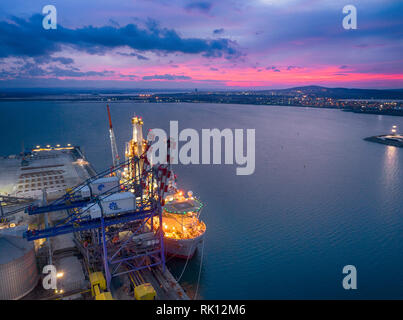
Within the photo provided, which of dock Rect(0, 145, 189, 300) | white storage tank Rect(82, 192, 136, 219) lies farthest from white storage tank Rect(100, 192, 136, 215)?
dock Rect(0, 145, 189, 300)

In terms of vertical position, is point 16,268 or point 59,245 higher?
point 16,268

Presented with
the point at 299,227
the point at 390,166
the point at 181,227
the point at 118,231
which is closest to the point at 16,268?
the point at 118,231

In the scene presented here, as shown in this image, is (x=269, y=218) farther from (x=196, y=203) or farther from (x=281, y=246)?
(x=196, y=203)

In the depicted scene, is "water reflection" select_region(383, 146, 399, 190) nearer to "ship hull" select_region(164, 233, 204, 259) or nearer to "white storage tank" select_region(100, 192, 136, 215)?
"ship hull" select_region(164, 233, 204, 259)

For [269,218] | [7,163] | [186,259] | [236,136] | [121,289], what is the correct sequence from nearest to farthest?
[121,289] → [186,259] → [269,218] → [7,163] → [236,136]

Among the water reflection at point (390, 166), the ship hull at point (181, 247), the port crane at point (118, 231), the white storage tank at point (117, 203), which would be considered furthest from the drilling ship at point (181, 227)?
the water reflection at point (390, 166)

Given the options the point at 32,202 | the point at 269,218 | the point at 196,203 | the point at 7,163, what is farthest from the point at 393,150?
the point at 7,163

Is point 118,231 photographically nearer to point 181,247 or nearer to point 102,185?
point 102,185
